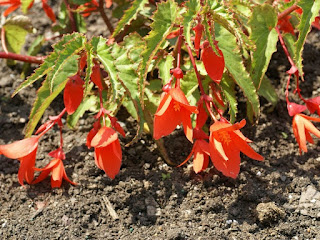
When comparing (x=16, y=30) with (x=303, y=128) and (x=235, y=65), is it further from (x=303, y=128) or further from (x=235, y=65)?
(x=303, y=128)

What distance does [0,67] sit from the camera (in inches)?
87.7

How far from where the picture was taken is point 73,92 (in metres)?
1.41

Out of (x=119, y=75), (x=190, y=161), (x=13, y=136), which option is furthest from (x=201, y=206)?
(x=13, y=136)

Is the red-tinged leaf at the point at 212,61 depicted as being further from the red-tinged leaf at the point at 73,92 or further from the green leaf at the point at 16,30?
the green leaf at the point at 16,30

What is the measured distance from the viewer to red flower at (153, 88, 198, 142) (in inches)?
52.7

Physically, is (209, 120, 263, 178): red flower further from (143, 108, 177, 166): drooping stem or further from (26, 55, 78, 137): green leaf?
(26, 55, 78, 137): green leaf

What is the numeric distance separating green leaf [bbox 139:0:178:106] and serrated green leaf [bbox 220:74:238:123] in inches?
12.6

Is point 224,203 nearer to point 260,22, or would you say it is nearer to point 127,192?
point 127,192

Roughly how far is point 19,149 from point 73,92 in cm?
28

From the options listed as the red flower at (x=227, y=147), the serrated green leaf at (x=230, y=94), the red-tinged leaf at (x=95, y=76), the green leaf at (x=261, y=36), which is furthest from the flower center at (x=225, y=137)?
the red-tinged leaf at (x=95, y=76)

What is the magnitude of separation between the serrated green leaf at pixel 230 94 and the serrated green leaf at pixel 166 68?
0.65 ft

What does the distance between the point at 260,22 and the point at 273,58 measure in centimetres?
60

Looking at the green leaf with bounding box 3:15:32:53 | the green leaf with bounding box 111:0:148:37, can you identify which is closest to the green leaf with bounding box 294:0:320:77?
the green leaf with bounding box 111:0:148:37

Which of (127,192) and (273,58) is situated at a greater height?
(273,58)
